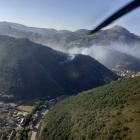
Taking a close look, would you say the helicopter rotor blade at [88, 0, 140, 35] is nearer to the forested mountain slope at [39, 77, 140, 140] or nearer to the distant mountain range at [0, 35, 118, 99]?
the forested mountain slope at [39, 77, 140, 140]

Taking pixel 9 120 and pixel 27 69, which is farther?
pixel 27 69

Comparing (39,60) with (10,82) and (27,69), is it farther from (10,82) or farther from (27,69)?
(10,82)

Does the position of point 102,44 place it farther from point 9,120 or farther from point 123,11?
point 123,11

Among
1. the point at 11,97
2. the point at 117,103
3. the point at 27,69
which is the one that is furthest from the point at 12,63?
the point at 117,103

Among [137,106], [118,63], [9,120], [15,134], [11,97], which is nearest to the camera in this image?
[137,106]

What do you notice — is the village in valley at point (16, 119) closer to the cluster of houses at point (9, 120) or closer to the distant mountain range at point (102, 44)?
the cluster of houses at point (9, 120)

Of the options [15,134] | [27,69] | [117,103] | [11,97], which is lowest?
[15,134]
